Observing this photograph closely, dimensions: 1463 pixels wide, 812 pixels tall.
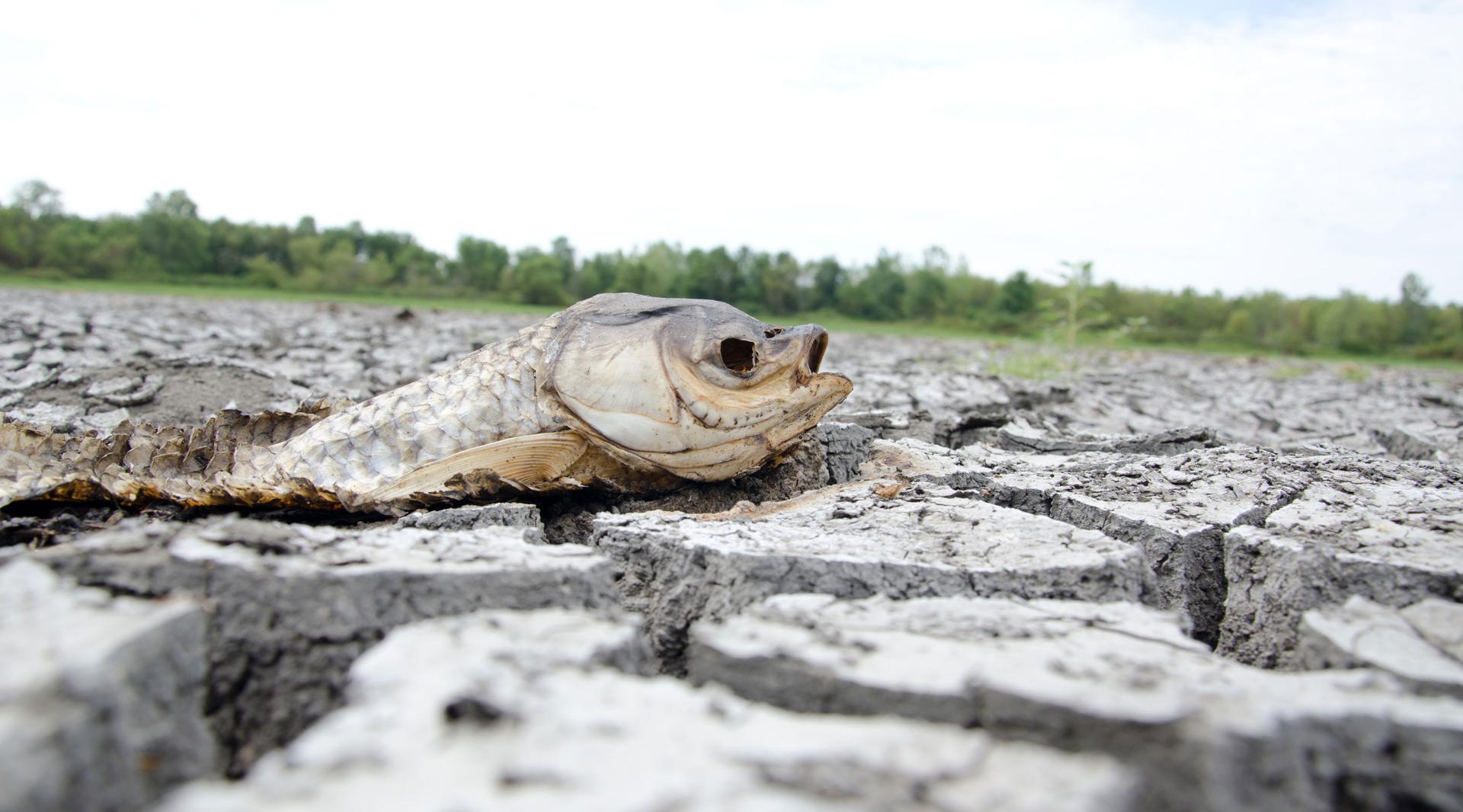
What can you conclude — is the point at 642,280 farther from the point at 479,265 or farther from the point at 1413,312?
the point at 1413,312

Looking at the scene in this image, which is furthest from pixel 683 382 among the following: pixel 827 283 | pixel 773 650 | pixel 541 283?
pixel 827 283

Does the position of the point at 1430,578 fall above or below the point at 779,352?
below

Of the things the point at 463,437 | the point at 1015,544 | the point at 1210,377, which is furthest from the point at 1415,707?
the point at 1210,377

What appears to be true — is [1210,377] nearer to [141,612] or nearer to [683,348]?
[683,348]

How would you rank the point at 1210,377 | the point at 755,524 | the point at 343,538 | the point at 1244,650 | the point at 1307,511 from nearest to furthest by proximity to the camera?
the point at 343,538 < the point at 1244,650 < the point at 755,524 < the point at 1307,511 < the point at 1210,377

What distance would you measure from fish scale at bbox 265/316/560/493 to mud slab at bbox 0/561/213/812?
1142 millimetres

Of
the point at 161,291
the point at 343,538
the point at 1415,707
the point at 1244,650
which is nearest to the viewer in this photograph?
the point at 1415,707

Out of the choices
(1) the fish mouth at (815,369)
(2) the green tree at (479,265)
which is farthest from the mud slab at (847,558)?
(2) the green tree at (479,265)

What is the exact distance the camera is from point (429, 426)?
253 cm

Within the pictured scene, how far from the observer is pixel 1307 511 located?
2.28 metres

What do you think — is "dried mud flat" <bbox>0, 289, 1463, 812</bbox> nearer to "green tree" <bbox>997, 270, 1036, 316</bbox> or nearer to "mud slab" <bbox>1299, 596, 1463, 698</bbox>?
"mud slab" <bbox>1299, 596, 1463, 698</bbox>

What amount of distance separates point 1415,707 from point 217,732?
1809 millimetres

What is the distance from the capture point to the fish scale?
8.16ft

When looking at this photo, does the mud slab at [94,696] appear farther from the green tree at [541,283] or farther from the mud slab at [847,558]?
the green tree at [541,283]
